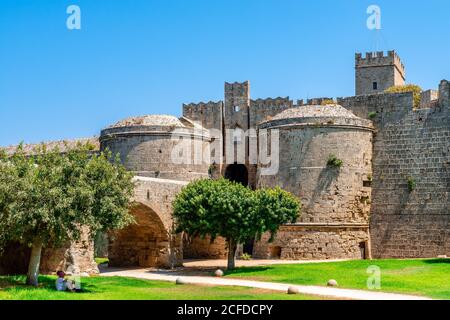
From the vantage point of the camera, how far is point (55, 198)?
23594 millimetres

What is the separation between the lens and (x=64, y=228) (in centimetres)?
2373

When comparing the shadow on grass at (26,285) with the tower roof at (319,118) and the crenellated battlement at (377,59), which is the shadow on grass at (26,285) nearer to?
the tower roof at (319,118)

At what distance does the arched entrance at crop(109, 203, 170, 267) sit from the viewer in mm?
36188

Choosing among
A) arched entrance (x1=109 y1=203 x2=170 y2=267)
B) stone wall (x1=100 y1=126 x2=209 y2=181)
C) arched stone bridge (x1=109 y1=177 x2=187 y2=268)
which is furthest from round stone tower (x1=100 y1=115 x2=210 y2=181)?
arched entrance (x1=109 y1=203 x2=170 y2=267)

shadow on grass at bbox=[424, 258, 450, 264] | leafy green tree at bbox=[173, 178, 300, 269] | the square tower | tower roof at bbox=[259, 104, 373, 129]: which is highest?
the square tower

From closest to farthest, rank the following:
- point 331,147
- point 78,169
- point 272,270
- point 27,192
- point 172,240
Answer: point 27,192, point 78,169, point 272,270, point 172,240, point 331,147

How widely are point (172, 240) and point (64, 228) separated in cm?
1341

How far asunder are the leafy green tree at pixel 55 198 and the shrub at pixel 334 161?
16.4m

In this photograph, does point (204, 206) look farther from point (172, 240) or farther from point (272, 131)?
point (272, 131)

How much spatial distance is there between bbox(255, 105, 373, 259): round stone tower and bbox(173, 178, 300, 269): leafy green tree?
477 cm

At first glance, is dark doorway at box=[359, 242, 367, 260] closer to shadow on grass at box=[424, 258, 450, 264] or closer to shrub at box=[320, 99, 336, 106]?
shadow on grass at box=[424, 258, 450, 264]

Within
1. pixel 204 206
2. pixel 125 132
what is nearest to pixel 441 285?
pixel 204 206

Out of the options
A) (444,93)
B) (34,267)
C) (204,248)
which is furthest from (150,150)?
Result: (34,267)

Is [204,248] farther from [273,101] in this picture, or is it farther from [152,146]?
[273,101]
